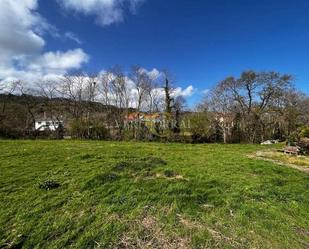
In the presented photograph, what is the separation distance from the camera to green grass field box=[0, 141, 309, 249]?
359 cm

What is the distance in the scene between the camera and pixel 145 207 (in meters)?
4.59

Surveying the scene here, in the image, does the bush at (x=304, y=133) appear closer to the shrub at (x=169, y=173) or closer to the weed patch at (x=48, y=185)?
the shrub at (x=169, y=173)

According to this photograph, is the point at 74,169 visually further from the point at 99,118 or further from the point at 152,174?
the point at 99,118

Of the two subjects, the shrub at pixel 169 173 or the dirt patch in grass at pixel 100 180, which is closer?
the dirt patch in grass at pixel 100 180

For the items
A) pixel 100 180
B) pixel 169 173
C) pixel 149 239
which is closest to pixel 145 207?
pixel 149 239

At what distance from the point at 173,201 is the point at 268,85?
31716 millimetres

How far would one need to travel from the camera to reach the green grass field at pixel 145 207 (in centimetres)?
359

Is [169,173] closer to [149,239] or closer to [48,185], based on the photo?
[48,185]

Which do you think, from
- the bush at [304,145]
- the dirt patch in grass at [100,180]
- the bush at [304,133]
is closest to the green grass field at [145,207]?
the dirt patch in grass at [100,180]

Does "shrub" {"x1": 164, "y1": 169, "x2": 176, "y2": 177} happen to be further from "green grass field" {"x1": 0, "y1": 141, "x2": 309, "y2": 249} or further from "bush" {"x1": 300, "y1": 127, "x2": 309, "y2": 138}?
"bush" {"x1": 300, "y1": 127, "x2": 309, "y2": 138}

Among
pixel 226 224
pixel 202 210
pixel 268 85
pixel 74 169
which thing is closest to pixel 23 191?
pixel 74 169

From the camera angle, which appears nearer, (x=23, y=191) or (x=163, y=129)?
(x=23, y=191)

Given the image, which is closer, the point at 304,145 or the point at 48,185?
the point at 48,185

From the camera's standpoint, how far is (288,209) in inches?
195
